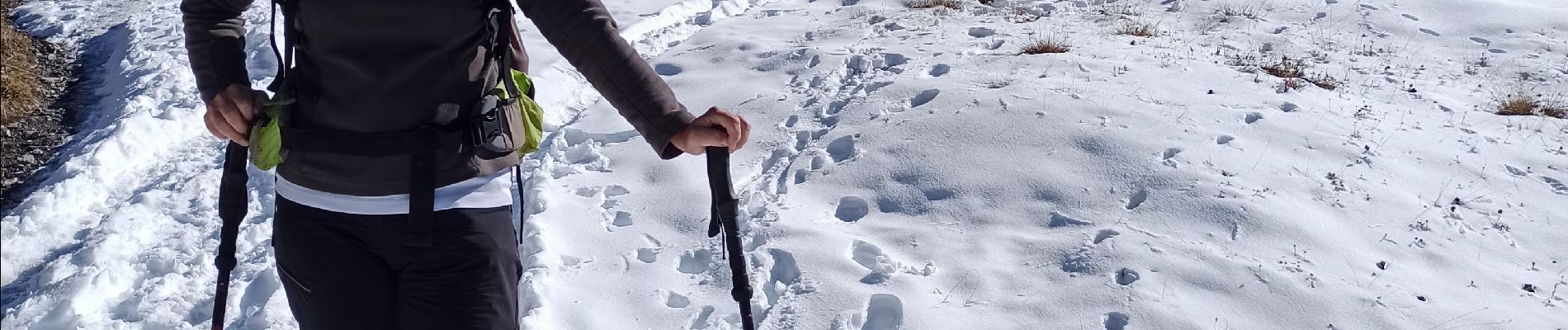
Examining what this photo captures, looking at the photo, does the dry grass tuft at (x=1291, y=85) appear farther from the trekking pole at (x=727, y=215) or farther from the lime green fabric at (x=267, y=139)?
the lime green fabric at (x=267, y=139)

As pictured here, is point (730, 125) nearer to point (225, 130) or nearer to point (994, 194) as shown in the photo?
point (225, 130)

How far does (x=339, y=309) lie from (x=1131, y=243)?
3.24 m

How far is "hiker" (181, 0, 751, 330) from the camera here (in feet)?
6.92

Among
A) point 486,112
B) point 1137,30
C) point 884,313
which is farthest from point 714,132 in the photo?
point 1137,30

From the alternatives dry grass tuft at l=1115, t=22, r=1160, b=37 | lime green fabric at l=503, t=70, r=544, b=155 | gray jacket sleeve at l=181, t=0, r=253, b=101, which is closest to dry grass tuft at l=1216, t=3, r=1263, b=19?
dry grass tuft at l=1115, t=22, r=1160, b=37

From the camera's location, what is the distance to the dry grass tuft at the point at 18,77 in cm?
648

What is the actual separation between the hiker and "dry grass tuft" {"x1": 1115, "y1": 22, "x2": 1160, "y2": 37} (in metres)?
6.02

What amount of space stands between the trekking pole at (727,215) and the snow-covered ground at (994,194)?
1751 mm

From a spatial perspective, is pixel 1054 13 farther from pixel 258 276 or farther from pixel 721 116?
pixel 721 116

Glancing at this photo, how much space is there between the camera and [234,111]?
85.8 inches

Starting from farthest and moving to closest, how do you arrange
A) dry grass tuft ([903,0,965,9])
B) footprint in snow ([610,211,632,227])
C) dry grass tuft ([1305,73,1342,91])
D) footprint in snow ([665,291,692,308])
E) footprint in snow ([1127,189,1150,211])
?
dry grass tuft ([903,0,965,9]) → dry grass tuft ([1305,73,1342,91]) → footprint in snow ([610,211,632,227]) → footprint in snow ([1127,189,1150,211]) → footprint in snow ([665,291,692,308])

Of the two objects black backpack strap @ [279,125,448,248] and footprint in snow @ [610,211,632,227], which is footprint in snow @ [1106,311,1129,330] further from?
black backpack strap @ [279,125,448,248]

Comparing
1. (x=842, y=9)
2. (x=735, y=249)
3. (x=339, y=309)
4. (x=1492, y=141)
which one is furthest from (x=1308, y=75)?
(x=339, y=309)

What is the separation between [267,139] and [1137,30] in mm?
6491
